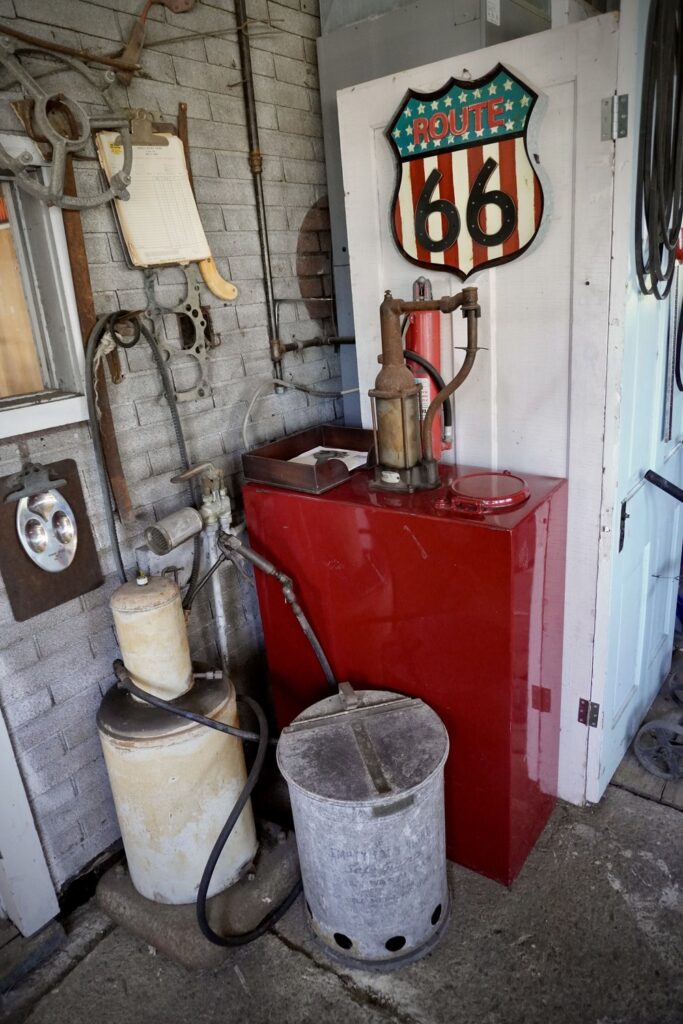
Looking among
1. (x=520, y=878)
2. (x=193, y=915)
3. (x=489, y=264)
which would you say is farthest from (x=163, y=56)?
(x=520, y=878)

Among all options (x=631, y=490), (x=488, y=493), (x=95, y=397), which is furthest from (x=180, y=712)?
(x=631, y=490)

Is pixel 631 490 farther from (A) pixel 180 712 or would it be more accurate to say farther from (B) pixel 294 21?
(B) pixel 294 21

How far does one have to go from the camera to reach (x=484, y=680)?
187 centimetres

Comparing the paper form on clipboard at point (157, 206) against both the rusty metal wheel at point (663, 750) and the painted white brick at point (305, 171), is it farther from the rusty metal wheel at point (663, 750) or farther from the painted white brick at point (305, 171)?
the rusty metal wheel at point (663, 750)

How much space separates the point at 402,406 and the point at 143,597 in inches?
33.8

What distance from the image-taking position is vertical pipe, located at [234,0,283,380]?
227 cm

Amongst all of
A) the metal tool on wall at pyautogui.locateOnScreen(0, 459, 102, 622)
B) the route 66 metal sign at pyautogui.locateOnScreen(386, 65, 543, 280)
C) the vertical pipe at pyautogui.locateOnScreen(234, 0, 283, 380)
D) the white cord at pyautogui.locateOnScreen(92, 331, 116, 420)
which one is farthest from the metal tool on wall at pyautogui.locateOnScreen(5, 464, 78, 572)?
the route 66 metal sign at pyautogui.locateOnScreen(386, 65, 543, 280)

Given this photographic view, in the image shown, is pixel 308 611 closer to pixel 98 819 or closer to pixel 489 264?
pixel 98 819

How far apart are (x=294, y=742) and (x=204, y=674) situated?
14.1 inches

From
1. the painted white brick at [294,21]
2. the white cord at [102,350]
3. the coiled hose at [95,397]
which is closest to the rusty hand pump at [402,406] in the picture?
the coiled hose at [95,397]

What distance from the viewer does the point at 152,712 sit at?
75.7 inches

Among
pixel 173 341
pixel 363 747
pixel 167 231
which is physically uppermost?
pixel 167 231

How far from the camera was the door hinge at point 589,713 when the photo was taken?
7.13 ft

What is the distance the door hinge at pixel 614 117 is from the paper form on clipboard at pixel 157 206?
1.16 metres
